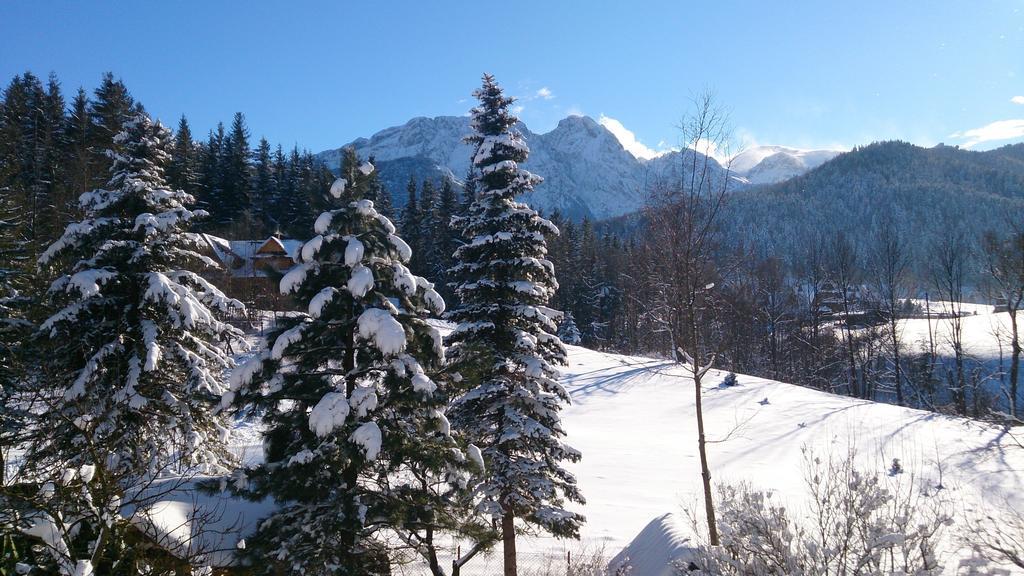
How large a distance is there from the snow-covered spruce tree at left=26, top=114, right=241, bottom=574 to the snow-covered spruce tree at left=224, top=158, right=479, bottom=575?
14.0 ft

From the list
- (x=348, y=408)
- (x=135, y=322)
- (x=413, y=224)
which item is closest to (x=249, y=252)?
(x=413, y=224)

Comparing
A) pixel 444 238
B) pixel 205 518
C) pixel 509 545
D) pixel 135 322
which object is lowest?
pixel 509 545

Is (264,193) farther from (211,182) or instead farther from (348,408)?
(348,408)

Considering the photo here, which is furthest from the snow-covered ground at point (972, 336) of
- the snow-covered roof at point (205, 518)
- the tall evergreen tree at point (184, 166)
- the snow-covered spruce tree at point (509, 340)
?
the tall evergreen tree at point (184, 166)

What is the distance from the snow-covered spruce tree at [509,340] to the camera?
31.5 feet

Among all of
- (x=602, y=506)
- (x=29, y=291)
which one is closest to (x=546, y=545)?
(x=602, y=506)

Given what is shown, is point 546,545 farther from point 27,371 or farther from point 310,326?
point 27,371

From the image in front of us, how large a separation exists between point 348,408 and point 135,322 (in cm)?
771

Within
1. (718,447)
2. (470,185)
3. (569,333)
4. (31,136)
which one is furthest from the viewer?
(569,333)

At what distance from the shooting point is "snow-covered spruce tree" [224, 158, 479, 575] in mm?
6141

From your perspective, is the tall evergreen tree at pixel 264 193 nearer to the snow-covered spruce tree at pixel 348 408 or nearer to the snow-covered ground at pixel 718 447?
the snow-covered ground at pixel 718 447

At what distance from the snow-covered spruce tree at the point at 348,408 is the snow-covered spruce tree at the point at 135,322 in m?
4.26

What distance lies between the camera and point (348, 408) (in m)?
6.06

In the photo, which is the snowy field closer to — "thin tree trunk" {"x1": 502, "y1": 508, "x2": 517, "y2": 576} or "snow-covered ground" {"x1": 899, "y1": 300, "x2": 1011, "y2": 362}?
"thin tree trunk" {"x1": 502, "y1": 508, "x2": 517, "y2": 576}
